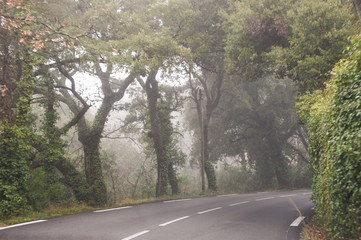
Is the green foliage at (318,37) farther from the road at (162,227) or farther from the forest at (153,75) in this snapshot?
the road at (162,227)

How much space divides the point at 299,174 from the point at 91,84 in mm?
22945

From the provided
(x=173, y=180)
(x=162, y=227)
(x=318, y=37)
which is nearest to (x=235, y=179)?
(x=173, y=180)

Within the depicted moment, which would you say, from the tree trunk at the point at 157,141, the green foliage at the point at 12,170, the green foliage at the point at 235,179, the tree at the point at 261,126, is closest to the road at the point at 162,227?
the green foliage at the point at 12,170

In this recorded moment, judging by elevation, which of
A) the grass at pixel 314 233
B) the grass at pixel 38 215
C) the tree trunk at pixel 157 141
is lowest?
the grass at pixel 314 233

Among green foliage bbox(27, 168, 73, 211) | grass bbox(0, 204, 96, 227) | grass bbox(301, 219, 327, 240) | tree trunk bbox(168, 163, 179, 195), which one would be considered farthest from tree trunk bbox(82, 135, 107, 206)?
grass bbox(301, 219, 327, 240)

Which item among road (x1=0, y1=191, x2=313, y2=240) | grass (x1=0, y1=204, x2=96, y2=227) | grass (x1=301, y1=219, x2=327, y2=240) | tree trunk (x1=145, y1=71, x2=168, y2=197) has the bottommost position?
grass (x1=301, y1=219, x2=327, y2=240)

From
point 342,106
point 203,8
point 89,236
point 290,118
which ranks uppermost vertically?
point 203,8

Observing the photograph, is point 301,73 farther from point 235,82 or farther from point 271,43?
point 235,82

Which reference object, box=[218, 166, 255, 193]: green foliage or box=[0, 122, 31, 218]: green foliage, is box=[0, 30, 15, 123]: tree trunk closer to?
box=[0, 122, 31, 218]: green foliage

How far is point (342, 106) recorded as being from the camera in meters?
4.75

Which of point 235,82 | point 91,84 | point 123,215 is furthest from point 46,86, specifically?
point 235,82

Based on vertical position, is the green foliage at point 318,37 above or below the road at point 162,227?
above

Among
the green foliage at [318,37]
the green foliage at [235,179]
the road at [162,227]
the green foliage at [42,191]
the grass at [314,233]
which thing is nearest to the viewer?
the grass at [314,233]

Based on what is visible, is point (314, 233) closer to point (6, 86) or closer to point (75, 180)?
point (6, 86)
